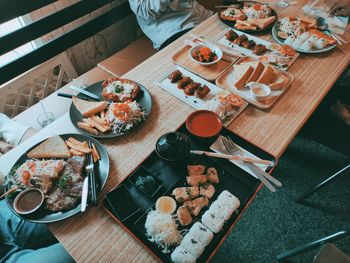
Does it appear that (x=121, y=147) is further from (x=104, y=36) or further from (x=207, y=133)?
(x=104, y=36)

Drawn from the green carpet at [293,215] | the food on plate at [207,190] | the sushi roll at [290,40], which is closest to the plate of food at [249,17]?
the sushi roll at [290,40]

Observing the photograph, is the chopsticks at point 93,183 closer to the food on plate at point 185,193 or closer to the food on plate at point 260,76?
the food on plate at point 185,193

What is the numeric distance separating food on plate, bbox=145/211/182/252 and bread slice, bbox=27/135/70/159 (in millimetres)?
539

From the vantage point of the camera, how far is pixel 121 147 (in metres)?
1.32

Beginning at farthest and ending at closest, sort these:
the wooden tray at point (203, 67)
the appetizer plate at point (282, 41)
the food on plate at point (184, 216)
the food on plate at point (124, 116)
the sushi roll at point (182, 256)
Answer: the appetizer plate at point (282, 41)
the wooden tray at point (203, 67)
the food on plate at point (124, 116)
the food on plate at point (184, 216)
the sushi roll at point (182, 256)

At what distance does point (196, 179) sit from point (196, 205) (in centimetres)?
12

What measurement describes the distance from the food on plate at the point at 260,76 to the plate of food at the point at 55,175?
91 cm

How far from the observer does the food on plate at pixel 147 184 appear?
111 centimetres

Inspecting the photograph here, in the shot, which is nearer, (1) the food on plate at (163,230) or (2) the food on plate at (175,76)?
(1) the food on plate at (163,230)

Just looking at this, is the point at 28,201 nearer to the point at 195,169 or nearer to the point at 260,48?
the point at 195,169

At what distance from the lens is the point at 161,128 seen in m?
1.39

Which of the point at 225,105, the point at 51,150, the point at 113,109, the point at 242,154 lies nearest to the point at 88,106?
the point at 113,109

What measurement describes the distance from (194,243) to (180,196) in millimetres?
199

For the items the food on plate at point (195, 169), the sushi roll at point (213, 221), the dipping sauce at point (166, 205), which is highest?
the food on plate at point (195, 169)
